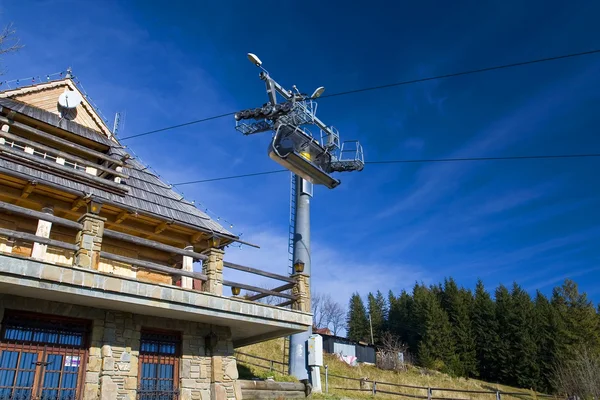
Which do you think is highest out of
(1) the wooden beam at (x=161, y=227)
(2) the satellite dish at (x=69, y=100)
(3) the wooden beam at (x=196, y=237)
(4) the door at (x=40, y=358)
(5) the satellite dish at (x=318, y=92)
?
(5) the satellite dish at (x=318, y=92)

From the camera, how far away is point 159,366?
12336mm

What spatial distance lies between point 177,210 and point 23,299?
5.19 meters

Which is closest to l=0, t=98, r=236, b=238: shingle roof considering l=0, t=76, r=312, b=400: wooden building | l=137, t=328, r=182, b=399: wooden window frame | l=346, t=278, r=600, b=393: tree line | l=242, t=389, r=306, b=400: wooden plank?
l=0, t=76, r=312, b=400: wooden building

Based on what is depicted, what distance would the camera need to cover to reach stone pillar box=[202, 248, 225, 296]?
512 inches

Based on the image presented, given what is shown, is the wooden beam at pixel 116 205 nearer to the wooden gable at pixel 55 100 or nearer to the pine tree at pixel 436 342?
the wooden gable at pixel 55 100

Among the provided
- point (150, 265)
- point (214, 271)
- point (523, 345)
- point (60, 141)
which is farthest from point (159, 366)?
point (523, 345)

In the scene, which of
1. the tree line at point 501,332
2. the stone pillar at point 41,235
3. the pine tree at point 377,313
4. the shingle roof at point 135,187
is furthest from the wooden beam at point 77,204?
the pine tree at point 377,313

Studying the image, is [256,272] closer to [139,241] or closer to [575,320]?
[139,241]

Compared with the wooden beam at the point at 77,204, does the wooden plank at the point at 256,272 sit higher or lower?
lower

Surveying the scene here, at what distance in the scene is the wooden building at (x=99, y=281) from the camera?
34.5 ft

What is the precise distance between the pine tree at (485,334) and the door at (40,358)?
166 ft

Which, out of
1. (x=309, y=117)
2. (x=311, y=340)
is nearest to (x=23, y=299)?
(x=311, y=340)

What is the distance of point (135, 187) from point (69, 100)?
383cm

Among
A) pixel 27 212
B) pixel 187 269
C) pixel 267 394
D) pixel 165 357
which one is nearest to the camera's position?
pixel 27 212
